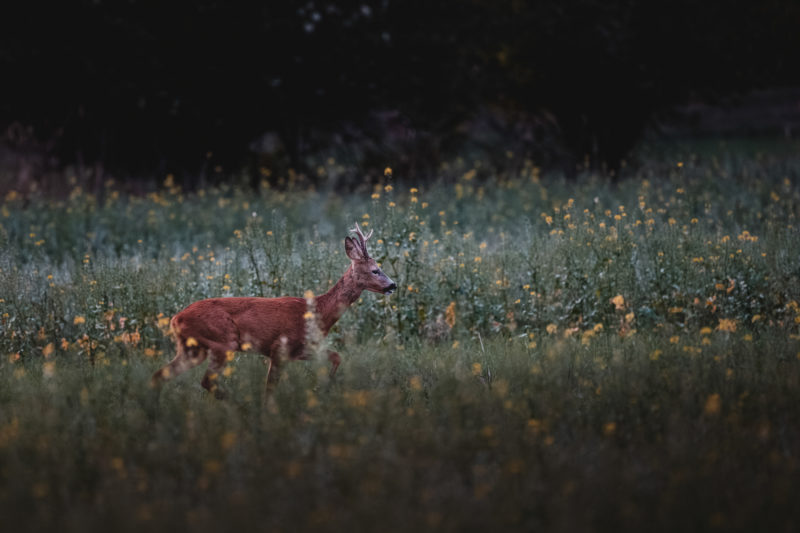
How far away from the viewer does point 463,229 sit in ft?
43.0

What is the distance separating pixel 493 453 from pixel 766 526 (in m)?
1.41

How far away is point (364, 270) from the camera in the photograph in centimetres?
620

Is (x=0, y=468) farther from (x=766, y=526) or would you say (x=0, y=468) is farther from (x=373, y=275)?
(x=766, y=526)

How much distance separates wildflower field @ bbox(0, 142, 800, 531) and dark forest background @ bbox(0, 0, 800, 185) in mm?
8363

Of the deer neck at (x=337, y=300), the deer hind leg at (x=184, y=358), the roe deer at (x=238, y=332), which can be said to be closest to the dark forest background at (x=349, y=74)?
the deer neck at (x=337, y=300)

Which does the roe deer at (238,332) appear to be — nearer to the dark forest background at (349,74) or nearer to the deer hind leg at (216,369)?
the deer hind leg at (216,369)

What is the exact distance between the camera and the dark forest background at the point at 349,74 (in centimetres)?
1745

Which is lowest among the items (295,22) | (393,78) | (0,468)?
Result: (0,468)

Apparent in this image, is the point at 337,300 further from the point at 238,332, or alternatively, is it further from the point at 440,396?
the point at 440,396

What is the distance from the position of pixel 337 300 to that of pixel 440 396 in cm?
122

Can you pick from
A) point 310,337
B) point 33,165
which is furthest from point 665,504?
point 33,165

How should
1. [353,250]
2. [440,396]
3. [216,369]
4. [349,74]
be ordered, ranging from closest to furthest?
[440,396], [216,369], [353,250], [349,74]

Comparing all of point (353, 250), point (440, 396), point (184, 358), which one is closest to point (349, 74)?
point (353, 250)

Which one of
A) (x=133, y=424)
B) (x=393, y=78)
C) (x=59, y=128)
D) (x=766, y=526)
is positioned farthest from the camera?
(x=393, y=78)
